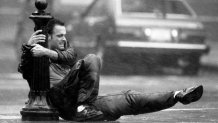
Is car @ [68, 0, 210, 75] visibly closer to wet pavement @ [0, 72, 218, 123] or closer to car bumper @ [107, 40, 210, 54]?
car bumper @ [107, 40, 210, 54]

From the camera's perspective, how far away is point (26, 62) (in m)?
8.24

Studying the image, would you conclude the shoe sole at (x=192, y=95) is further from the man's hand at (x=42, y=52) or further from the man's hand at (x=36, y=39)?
the man's hand at (x=36, y=39)

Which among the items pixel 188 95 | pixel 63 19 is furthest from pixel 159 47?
pixel 188 95

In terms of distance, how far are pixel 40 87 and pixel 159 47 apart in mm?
8381

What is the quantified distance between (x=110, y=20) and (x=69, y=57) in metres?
8.54

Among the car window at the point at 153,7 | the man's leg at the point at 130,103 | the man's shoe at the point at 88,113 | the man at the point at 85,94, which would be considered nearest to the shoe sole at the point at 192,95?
the man at the point at 85,94

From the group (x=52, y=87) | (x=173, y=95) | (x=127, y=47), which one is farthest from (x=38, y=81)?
(x=127, y=47)

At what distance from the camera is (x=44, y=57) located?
27.1 feet

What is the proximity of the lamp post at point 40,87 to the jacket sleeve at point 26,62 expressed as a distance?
39 mm

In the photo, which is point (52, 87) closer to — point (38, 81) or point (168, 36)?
point (38, 81)

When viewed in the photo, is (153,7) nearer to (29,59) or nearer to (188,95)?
(29,59)

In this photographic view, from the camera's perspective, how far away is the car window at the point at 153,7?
17141mm

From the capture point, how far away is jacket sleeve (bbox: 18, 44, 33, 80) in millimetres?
8172

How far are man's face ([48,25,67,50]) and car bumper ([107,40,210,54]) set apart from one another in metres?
7.79
